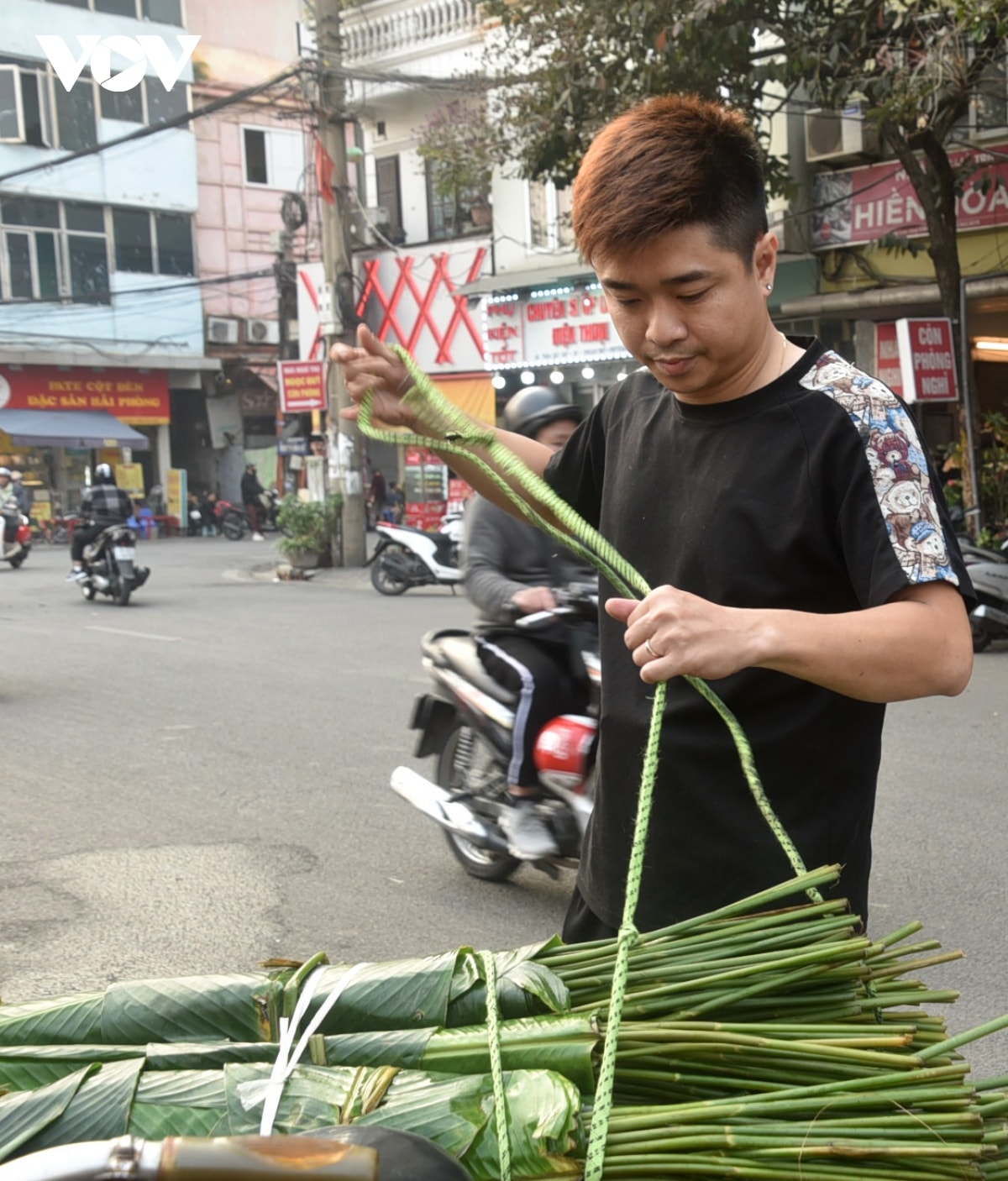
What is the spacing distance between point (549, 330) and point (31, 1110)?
60.1 ft

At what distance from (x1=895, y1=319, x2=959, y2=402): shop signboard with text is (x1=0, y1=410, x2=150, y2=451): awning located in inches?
818

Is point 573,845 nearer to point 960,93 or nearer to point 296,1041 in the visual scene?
point 296,1041

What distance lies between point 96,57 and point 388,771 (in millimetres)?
27352

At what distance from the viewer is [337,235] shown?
54.1 ft

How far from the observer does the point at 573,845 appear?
4441mm

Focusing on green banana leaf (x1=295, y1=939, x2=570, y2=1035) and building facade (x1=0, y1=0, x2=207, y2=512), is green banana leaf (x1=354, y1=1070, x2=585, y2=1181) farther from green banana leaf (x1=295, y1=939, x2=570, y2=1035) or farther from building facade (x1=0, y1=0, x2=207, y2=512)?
building facade (x1=0, y1=0, x2=207, y2=512)

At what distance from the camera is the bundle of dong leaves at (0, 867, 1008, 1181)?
113 cm

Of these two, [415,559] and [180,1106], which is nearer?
[180,1106]

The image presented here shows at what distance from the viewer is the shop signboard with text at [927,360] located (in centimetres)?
1163

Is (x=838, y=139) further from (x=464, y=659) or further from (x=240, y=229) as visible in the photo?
(x=240, y=229)

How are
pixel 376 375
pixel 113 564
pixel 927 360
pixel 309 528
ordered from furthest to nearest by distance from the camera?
pixel 309 528 < pixel 113 564 < pixel 927 360 < pixel 376 375

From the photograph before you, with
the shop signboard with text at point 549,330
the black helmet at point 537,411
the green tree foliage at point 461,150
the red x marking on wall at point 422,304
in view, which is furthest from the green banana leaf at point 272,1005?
the red x marking on wall at point 422,304

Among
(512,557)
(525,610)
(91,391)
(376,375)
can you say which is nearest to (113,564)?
(512,557)

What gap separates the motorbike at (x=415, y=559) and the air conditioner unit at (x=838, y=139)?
5601mm
